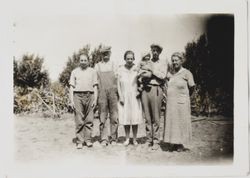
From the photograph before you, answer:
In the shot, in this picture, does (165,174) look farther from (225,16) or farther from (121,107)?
(225,16)

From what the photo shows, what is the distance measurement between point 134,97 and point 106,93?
4.4 inches

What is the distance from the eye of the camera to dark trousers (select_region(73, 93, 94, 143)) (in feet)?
5.25

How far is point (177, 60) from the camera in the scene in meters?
1.64

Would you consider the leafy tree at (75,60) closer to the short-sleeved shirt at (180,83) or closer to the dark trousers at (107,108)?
the dark trousers at (107,108)

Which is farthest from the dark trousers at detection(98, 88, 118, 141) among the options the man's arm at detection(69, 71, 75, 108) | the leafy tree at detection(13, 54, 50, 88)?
the leafy tree at detection(13, 54, 50, 88)

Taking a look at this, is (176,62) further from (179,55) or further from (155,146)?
(155,146)

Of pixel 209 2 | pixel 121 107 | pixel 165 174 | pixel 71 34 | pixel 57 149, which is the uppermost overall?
pixel 209 2

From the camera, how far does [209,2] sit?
65.3 inches

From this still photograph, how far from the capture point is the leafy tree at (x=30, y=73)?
1574 mm

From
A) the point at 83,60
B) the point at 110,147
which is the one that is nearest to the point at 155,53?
the point at 83,60

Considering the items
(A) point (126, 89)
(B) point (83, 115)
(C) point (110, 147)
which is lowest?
(C) point (110, 147)

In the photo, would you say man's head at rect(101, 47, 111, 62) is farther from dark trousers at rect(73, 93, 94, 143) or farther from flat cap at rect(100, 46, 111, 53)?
dark trousers at rect(73, 93, 94, 143)

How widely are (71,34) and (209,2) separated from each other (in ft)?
1.84

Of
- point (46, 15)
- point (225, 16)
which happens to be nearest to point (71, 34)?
point (46, 15)
